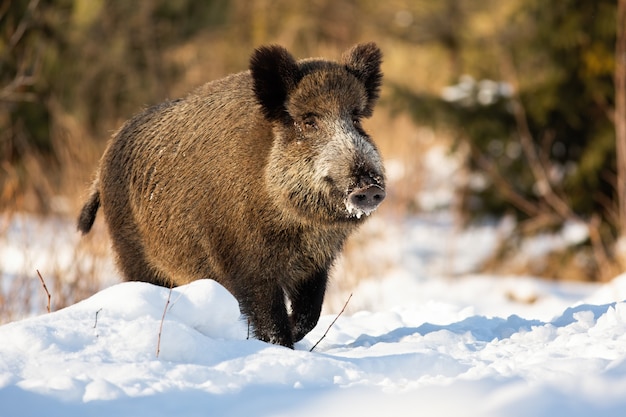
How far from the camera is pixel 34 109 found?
14453mm

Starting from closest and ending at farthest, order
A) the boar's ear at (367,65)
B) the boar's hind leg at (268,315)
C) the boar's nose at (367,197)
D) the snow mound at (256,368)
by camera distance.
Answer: the snow mound at (256,368), the boar's nose at (367,197), the boar's hind leg at (268,315), the boar's ear at (367,65)

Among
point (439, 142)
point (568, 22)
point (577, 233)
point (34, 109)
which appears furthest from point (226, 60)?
point (568, 22)

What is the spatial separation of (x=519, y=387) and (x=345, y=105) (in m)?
2.58

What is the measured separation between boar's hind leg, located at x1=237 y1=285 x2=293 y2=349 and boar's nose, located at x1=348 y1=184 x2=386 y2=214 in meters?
0.75

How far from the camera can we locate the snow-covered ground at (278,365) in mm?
2980

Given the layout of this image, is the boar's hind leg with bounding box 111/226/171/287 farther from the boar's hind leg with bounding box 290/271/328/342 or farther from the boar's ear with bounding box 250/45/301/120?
the boar's ear with bounding box 250/45/301/120

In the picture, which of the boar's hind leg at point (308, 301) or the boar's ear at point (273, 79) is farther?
the boar's hind leg at point (308, 301)

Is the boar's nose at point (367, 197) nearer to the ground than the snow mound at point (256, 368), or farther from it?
farther from it

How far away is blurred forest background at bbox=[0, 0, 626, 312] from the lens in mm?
11000

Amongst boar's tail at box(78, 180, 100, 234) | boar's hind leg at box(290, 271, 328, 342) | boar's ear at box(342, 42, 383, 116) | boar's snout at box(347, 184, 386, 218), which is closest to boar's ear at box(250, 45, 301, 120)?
boar's ear at box(342, 42, 383, 116)

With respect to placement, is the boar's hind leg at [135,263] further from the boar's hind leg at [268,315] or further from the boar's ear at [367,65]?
the boar's ear at [367,65]

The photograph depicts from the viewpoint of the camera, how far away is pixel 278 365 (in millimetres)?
3502

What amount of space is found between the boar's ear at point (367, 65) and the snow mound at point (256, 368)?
172 cm

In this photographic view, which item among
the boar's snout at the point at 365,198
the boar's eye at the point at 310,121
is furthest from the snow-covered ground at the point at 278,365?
the boar's eye at the point at 310,121
